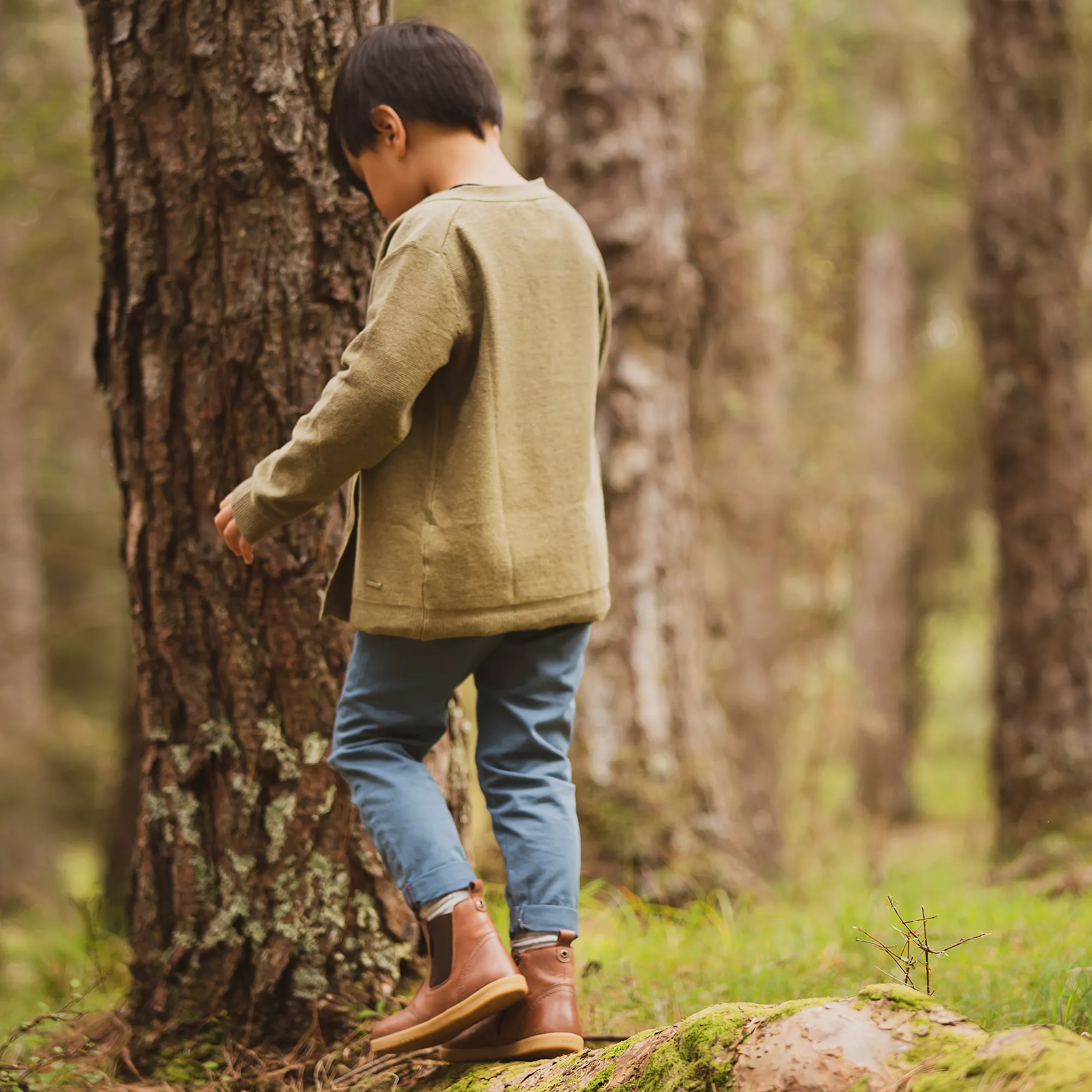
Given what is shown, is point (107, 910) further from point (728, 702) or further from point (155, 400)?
point (728, 702)

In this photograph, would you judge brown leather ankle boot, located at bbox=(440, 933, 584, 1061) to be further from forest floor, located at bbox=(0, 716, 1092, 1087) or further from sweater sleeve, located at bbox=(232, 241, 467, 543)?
sweater sleeve, located at bbox=(232, 241, 467, 543)

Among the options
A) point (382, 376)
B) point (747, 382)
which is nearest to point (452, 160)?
point (382, 376)

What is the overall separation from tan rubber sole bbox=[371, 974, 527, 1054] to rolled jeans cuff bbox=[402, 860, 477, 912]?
0.68 feet

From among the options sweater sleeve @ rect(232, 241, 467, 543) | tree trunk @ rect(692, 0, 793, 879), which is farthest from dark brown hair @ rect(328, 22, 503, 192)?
tree trunk @ rect(692, 0, 793, 879)

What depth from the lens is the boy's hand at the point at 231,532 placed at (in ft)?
8.04

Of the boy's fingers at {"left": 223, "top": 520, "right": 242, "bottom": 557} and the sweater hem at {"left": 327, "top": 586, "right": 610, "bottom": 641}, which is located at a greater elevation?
the boy's fingers at {"left": 223, "top": 520, "right": 242, "bottom": 557}

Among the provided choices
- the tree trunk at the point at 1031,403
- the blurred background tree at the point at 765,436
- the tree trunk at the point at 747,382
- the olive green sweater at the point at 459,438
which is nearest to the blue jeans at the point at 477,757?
the olive green sweater at the point at 459,438

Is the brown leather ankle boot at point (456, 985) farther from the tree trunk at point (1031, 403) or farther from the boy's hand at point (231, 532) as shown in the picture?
the tree trunk at point (1031, 403)

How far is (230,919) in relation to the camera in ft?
9.29

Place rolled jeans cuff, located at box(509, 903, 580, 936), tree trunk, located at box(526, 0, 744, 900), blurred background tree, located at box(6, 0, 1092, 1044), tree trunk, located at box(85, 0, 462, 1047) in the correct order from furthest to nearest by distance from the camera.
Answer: blurred background tree, located at box(6, 0, 1092, 1044) → tree trunk, located at box(526, 0, 744, 900) → tree trunk, located at box(85, 0, 462, 1047) → rolled jeans cuff, located at box(509, 903, 580, 936)

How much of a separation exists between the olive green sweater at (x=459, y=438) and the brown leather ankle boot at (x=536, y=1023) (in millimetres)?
684

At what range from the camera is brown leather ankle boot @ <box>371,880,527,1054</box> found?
2.26 m

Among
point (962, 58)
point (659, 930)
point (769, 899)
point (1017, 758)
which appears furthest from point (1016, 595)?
point (962, 58)

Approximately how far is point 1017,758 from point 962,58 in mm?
8261
